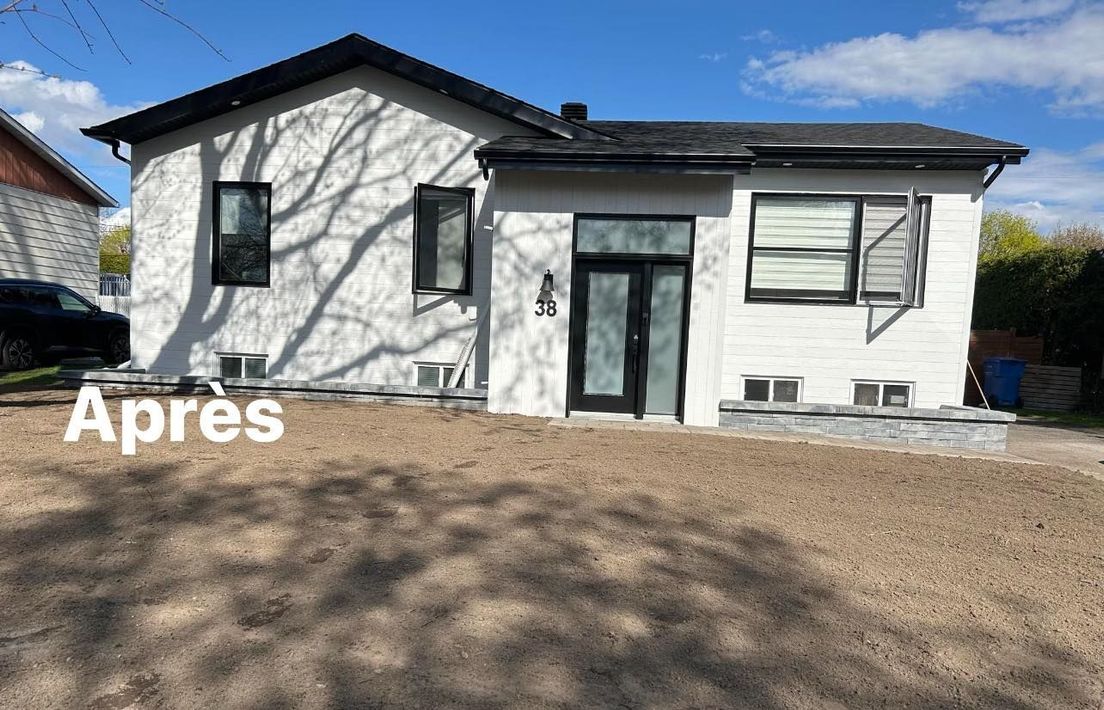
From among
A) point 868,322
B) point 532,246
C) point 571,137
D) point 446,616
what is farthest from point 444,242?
point 446,616

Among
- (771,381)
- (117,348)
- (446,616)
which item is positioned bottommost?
(446,616)

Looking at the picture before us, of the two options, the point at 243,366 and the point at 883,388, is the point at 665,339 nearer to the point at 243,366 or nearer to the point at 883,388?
the point at 883,388

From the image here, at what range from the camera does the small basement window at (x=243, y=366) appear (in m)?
9.74

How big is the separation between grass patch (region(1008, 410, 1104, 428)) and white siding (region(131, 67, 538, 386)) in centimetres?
992

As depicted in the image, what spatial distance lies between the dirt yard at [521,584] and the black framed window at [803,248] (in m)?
3.90

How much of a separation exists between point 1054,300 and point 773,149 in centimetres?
944

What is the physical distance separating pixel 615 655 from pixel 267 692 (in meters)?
1.32

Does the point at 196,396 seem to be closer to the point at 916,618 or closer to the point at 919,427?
the point at 916,618

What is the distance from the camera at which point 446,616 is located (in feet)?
9.51

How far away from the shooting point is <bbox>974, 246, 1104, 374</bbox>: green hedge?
12.8 metres

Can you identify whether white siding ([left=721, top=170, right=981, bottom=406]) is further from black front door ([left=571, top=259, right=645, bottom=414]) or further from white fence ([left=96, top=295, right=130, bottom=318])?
white fence ([left=96, top=295, right=130, bottom=318])

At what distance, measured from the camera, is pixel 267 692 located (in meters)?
2.31

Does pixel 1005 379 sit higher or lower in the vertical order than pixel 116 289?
lower

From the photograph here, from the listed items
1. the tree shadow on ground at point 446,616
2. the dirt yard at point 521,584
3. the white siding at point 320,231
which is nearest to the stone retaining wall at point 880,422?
the dirt yard at point 521,584
